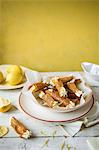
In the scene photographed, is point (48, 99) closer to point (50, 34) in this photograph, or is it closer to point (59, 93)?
point (59, 93)

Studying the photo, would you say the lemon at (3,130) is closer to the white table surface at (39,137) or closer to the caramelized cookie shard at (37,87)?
the white table surface at (39,137)

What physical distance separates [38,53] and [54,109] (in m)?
0.95

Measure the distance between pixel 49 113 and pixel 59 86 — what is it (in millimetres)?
120

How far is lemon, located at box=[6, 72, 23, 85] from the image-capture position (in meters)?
1.03

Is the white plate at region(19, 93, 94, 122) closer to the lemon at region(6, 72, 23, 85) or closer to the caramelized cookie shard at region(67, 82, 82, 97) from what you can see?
the caramelized cookie shard at region(67, 82, 82, 97)

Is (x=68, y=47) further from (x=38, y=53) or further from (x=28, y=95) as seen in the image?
(x=28, y=95)

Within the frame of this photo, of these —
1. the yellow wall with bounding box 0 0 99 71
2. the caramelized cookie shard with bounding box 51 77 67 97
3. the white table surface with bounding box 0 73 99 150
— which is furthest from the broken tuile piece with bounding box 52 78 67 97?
the yellow wall with bounding box 0 0 99 71

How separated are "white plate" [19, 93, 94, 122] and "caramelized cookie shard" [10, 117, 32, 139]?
0.05 m

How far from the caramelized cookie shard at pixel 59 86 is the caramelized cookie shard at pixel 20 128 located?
17 centimetres

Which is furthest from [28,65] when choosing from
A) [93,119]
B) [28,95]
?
[93,119]

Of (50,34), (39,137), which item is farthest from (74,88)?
(50,34)

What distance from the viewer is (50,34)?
167cm

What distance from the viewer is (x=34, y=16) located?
162 centimetres

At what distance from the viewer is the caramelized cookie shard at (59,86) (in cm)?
87
